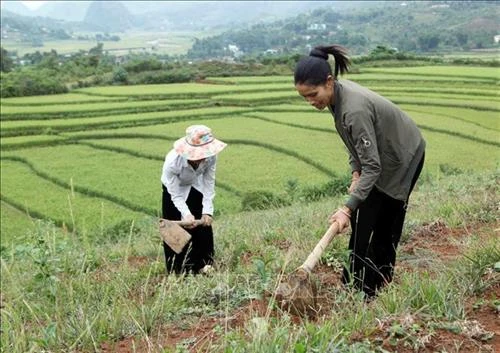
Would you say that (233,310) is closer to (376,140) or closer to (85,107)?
(376,140)

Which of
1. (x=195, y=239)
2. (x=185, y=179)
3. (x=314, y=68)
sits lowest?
(x=195, y=239)

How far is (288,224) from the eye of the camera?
5.33 m

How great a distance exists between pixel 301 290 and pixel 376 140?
83 cm

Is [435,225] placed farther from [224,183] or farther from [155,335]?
[224,183]

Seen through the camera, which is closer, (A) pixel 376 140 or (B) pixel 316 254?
(B) pixel 316 254

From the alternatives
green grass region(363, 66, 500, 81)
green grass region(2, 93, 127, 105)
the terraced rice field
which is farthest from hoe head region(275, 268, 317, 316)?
green grass region(2, 93, 127, 105)

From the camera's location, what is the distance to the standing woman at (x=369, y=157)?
2773 millimetres

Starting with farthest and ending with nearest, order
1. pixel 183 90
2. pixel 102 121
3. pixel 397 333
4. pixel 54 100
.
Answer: pixel 183 90
pixel 54 100
pixel 102 121
pixel 397 333

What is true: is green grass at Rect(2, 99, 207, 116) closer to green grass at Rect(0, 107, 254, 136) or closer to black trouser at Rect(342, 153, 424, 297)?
green grass at Rect(0, 107, 254, 136)

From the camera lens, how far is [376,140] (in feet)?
9.66

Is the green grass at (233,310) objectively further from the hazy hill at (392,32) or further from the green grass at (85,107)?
the hazy hill at (392,32)

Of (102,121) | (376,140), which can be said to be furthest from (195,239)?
(102,121)

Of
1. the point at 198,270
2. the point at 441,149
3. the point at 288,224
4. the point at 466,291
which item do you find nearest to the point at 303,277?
the point at 466,291

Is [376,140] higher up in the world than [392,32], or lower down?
higher up
